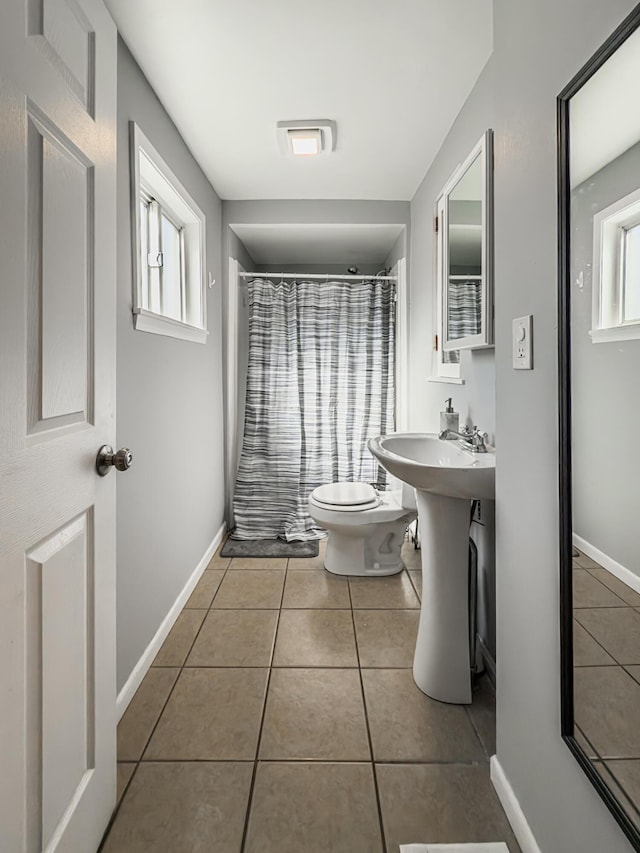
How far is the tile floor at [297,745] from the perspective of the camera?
4.13 ft

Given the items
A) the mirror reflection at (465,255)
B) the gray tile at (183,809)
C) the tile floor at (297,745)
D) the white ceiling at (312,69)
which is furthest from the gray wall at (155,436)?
the mirror reflection at (465,255)

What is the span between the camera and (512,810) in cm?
125

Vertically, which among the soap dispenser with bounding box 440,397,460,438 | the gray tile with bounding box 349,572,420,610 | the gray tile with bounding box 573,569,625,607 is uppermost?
the soap dispenser with bounding box 440,397,460,438

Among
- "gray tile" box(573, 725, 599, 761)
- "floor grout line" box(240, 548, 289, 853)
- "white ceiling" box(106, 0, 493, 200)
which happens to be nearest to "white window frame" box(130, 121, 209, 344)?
"white ceiling" box(106, 0, 493, 200)

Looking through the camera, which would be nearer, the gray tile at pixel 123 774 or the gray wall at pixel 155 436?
the gray tile at pixel 123 774

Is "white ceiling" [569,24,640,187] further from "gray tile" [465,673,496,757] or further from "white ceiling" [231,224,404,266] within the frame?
"white ceiling" [231,224,404,266]

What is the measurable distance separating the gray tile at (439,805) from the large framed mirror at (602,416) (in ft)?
1.58

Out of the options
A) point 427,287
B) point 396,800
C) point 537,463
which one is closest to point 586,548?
point 537,463

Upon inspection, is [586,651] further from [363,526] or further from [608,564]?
[363,526]

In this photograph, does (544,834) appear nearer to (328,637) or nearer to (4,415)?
(328,637)

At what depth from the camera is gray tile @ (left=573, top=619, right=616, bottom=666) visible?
0.87 m

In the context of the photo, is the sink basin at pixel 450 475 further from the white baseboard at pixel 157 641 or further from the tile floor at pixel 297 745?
the white baseboard at pixel 157 641

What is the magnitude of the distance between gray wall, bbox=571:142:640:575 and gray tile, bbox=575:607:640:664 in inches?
3.5

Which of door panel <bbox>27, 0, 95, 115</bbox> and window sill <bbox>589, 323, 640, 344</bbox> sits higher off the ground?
door panel <bbox>27, 0, 95, 115</bbox>
